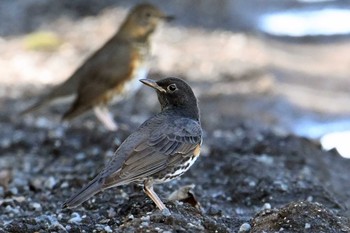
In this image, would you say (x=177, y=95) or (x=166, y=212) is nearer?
(x=166, y=212)

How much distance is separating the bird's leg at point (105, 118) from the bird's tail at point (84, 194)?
4381 millimetres

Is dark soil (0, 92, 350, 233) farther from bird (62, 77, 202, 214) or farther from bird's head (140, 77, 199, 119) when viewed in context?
bird's head (140, 77, 199, 119)

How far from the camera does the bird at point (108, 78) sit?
11266mm

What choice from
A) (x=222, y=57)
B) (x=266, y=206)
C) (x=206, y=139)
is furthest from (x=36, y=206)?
(x=222, y=57)

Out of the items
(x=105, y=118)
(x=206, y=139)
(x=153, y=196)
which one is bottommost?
(x=206, y=139)

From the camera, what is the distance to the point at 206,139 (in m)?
11.1

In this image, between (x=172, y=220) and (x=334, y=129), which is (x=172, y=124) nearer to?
(x=172, y=220)

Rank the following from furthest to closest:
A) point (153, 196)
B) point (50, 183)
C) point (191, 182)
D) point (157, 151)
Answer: point (191, 182)
point (50, 183)
point (157, 151)
point (153, 196)

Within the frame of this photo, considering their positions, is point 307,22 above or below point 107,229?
below

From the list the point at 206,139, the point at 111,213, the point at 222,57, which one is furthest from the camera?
the point at 222,57

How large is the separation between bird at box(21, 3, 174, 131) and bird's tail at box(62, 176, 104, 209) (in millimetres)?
4438

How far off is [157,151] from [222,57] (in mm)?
9672

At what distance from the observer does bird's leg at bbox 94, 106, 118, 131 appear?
10.9 m

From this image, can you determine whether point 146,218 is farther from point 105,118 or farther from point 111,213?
point 105,118
